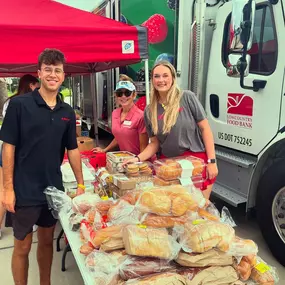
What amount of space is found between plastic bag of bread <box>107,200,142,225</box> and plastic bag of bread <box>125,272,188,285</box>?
0.32 meters

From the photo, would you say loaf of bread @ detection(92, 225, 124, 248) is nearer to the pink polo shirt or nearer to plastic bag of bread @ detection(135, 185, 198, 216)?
plastic bag of bread @ detection(135, 185, 198, 216)

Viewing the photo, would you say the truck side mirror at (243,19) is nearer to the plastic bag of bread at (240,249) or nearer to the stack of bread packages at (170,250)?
the stack of bread packages at (170,250)

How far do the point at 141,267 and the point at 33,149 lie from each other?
1.14 meters

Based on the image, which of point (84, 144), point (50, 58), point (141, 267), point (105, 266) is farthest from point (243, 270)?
point (84, 144)

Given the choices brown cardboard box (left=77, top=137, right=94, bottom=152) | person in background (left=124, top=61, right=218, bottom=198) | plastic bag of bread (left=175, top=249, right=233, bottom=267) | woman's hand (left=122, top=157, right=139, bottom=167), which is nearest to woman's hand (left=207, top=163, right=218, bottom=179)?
person in background (left=124, top=61, right=218, bottom=198)

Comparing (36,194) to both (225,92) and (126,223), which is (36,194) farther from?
(225,92)

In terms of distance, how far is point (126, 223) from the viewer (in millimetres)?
1639

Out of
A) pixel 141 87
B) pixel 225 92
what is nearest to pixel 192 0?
pixel 225 92

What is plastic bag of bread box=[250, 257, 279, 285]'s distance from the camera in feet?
4.68

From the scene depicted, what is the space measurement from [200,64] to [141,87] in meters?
1.27

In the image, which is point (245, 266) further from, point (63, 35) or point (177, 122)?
point (63, 35)

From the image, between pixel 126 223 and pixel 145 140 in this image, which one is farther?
pixel 145 140

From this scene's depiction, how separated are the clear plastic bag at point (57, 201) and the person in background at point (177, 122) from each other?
60cm

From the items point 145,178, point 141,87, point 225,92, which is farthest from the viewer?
point 141,87
